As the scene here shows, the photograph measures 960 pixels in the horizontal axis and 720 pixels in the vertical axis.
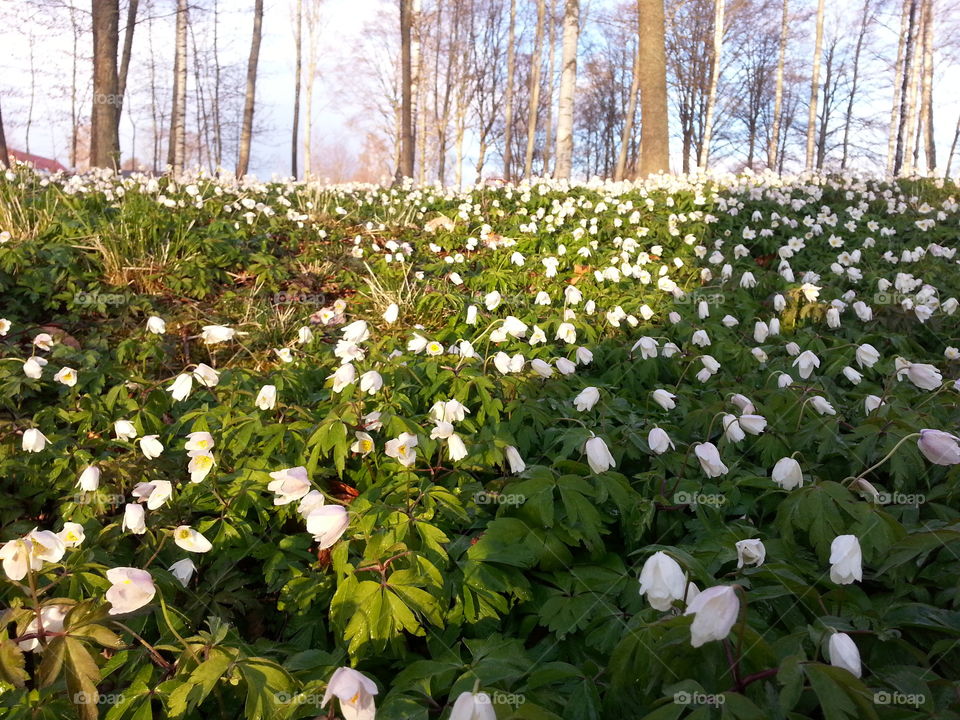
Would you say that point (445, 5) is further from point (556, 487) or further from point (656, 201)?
point (556, 487)

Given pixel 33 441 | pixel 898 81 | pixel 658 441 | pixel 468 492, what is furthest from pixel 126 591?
pixel 898 81

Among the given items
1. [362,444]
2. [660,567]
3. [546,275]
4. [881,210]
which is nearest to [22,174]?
[546,275]

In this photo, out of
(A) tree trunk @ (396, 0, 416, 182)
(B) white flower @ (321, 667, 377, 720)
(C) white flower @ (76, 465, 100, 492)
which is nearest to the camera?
(B) white flower @ (321, 667, 377, 720)

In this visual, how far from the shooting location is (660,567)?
133 cm

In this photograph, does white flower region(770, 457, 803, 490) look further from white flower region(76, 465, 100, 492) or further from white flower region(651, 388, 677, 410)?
white flower region(76, 465, 100, 492)

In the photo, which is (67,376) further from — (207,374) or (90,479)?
(90,479)

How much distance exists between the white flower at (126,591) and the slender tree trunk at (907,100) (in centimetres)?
1858

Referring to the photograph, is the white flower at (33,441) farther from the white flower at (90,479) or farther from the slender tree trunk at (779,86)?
the slender tree trunk at (779,86)

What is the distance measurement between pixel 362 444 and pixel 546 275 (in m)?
3.01

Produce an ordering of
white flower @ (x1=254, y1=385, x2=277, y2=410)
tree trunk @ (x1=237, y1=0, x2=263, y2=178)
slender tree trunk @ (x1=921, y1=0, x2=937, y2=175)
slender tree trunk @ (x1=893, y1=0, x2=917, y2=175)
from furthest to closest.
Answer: slender tree trunk @ (x1=921, y1=0, x2=937, y2=175), tree trunk @ (x1=237, y1=0, x2=263, y2=178), slender tree trunk @ (x1=893, y1=0, x2=917, y2=175), white flower @ (x1=254, y1=385, x2=277, y2=410)

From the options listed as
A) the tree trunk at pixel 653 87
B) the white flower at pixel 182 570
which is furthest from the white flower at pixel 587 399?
the tree trunk at pixel 653 87

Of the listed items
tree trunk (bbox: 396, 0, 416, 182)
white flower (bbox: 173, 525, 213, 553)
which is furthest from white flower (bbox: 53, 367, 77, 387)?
tree trunk (bbox: 396, 0, 416, 182)

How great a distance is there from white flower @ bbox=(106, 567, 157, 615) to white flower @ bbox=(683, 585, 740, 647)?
1318 millimetres

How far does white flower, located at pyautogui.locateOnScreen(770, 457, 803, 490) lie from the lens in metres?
1.95
